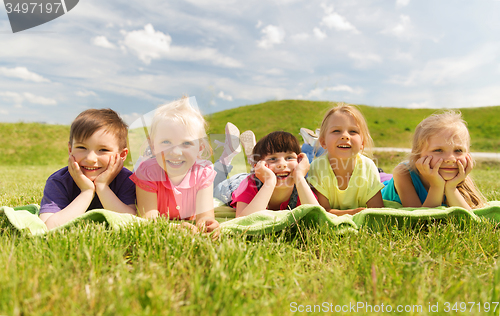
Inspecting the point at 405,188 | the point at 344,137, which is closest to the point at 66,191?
the point at 344,137

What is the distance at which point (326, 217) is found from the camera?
2340 millimetres

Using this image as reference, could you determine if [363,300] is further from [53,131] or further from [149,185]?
[53,131]

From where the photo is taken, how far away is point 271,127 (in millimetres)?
29641

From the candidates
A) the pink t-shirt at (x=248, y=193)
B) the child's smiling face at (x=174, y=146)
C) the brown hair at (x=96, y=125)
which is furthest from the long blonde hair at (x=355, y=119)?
the brown hair at (x=96, y=125)

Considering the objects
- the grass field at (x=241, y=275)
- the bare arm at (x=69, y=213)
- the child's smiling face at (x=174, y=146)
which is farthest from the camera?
the child's smiling face at (x=174, y=146)

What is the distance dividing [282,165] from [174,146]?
120cm

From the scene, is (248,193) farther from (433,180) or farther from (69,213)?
(433,180)

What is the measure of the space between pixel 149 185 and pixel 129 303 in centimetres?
175

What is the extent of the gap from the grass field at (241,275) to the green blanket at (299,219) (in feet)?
0.37

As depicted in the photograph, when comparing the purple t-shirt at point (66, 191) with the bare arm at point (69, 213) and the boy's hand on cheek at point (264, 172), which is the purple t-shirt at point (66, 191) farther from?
the boy's hand on cheek at point (264, 172)

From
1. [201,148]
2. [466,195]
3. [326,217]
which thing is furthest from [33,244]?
[466,195]

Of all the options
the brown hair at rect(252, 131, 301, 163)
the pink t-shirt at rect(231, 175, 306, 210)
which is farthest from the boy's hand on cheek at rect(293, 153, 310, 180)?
the pink t-shirt at rect(231, 175, 306, 210)

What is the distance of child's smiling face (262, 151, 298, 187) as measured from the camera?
3.30m

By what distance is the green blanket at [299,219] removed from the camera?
89.4 inches
